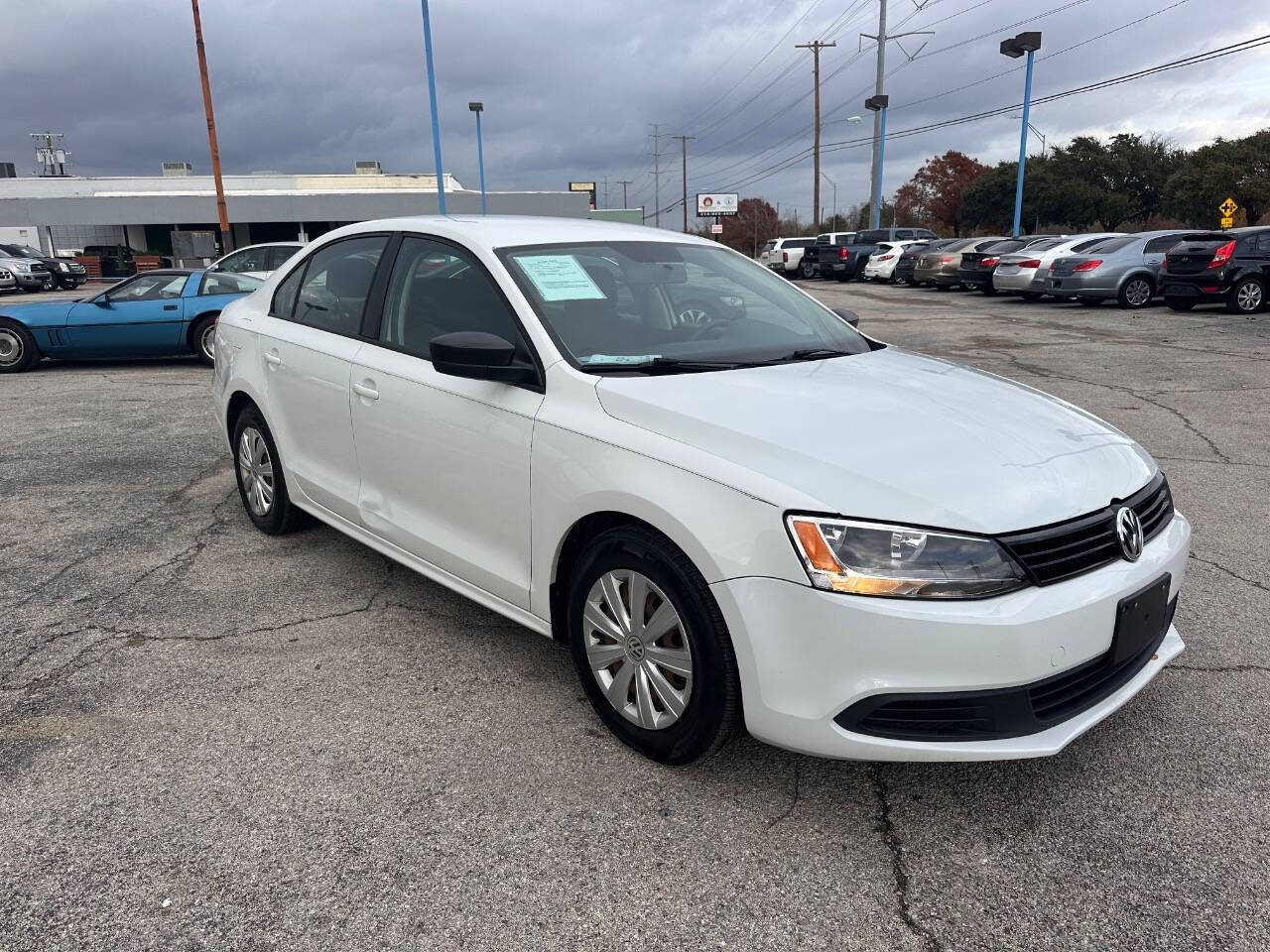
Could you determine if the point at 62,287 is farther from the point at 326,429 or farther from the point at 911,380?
the point at 911,380

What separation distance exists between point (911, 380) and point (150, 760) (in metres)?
2.85

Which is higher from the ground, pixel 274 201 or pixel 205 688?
pixel 274 201

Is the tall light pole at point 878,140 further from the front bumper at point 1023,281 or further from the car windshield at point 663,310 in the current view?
the car windshield at point 663,310

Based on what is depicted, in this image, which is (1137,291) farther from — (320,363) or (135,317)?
(320,363)

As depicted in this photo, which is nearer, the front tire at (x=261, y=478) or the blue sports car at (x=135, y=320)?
the front tire at (x=261, y=478)

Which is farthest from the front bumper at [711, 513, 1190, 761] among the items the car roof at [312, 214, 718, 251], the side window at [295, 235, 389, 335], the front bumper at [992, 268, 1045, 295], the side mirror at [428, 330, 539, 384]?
the front bumper at [992, 268, 1045, 295]

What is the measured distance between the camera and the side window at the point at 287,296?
184 inches

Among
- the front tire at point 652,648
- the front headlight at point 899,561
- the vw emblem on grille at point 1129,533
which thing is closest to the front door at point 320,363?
the front tire at point 652,648

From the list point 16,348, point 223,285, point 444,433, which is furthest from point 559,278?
point 16,348

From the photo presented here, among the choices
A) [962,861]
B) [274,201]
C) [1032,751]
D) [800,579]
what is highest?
[274,201]

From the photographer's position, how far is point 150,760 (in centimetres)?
298

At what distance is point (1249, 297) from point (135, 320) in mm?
17841

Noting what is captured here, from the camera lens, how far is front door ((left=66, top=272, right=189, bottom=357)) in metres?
11.6

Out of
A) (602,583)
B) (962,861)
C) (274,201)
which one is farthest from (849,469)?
(274,201)
